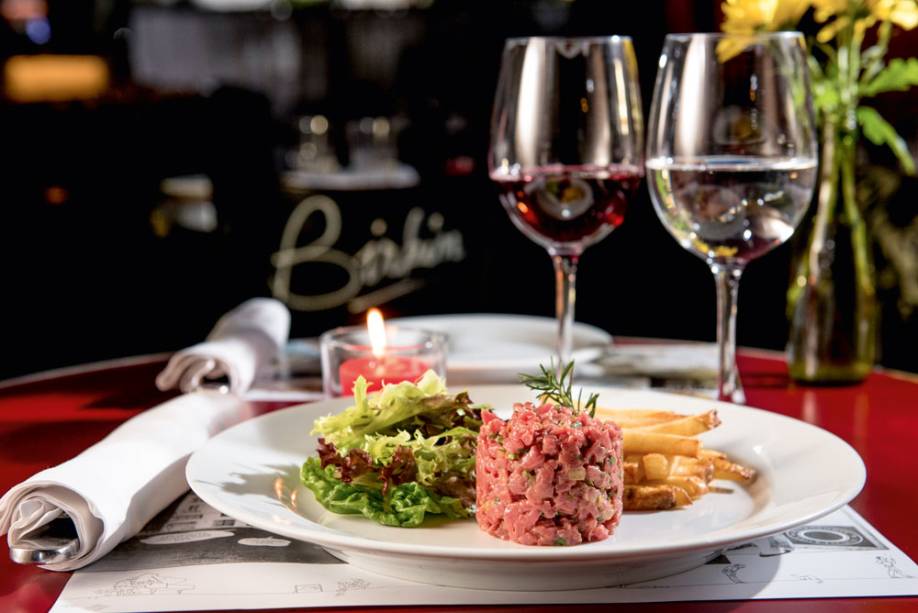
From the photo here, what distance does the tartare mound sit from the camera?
2.80 feet

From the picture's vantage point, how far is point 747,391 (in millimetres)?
1550

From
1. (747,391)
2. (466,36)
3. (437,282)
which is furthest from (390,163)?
(747,391)

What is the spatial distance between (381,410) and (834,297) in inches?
31.5

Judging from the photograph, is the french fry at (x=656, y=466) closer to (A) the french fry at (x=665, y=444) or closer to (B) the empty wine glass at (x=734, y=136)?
(A) the french fry at (x=665, y=444)

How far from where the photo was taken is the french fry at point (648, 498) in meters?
0.98

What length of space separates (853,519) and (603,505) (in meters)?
0.28

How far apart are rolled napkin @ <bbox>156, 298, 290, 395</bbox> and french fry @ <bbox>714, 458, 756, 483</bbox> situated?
0.68 m

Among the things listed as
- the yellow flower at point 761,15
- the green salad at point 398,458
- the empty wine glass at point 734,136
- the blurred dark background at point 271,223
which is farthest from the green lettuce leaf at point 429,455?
the blurred dark background at point 271,223

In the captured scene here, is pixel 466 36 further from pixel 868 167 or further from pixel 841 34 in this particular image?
pixel 841 34

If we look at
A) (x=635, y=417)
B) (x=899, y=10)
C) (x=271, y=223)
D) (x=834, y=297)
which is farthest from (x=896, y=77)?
(x=271, y=223)

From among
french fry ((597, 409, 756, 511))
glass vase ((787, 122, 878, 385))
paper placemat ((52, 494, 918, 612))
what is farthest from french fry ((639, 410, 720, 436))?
glass vase ((787, 122, 878, 385))

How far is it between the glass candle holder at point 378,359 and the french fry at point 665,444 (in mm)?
376

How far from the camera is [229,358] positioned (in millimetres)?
1484

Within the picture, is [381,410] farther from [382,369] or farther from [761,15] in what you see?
[761,15]
